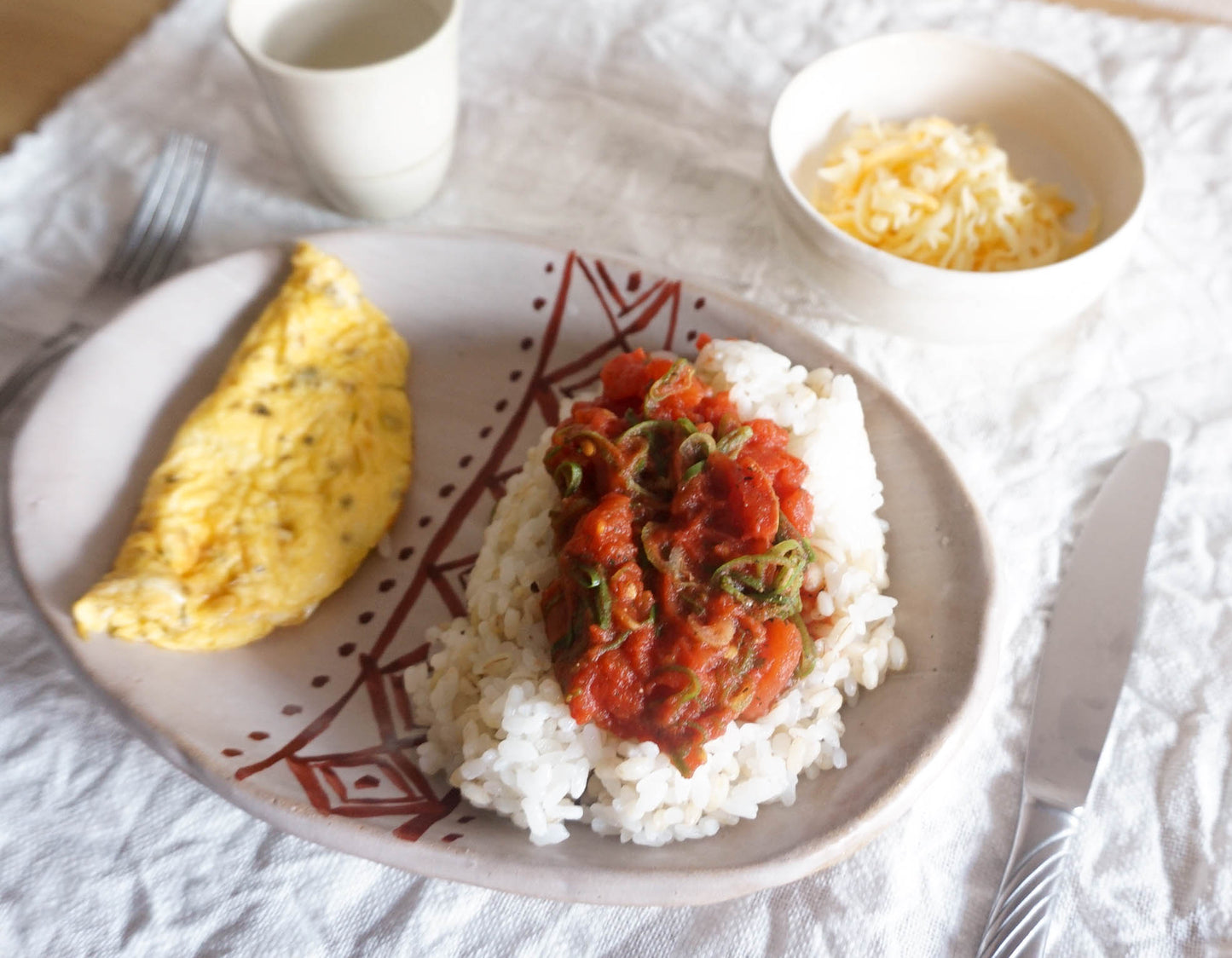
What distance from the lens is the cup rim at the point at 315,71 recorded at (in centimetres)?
218

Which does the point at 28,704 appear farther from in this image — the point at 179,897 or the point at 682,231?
the point at 682,231

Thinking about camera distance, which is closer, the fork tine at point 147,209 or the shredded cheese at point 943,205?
the shredded cheese at point 943,205

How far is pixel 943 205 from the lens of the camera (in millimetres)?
2367

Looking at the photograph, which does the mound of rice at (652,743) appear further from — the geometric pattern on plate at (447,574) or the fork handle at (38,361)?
the fork handle at (38,361)

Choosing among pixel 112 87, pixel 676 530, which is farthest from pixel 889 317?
pixel 112 87

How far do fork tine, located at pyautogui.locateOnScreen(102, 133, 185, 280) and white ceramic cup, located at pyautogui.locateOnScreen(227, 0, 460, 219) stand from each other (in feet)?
1.58

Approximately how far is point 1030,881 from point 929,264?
1474mm

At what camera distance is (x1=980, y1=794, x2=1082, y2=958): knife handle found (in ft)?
5.35

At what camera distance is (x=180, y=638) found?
1.78 metres

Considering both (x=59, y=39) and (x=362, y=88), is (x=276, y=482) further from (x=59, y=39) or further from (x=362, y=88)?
(x=59, y=39)

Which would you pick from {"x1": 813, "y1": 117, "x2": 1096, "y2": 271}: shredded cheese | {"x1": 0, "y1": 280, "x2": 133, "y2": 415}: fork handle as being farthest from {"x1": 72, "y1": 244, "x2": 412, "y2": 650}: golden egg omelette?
{"x1": 813, "y1": 117, "x2": 1096, "y2": 271}: shredded cheese

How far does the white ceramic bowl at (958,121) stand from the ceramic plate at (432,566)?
0.30m

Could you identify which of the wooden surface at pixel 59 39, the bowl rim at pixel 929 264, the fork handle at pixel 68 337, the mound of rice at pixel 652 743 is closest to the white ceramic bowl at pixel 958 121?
the bowl rim at pixel 929 264

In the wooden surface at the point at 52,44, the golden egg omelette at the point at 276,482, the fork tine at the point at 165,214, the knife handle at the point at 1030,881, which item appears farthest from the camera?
the wooden surface at the point at 52,44
